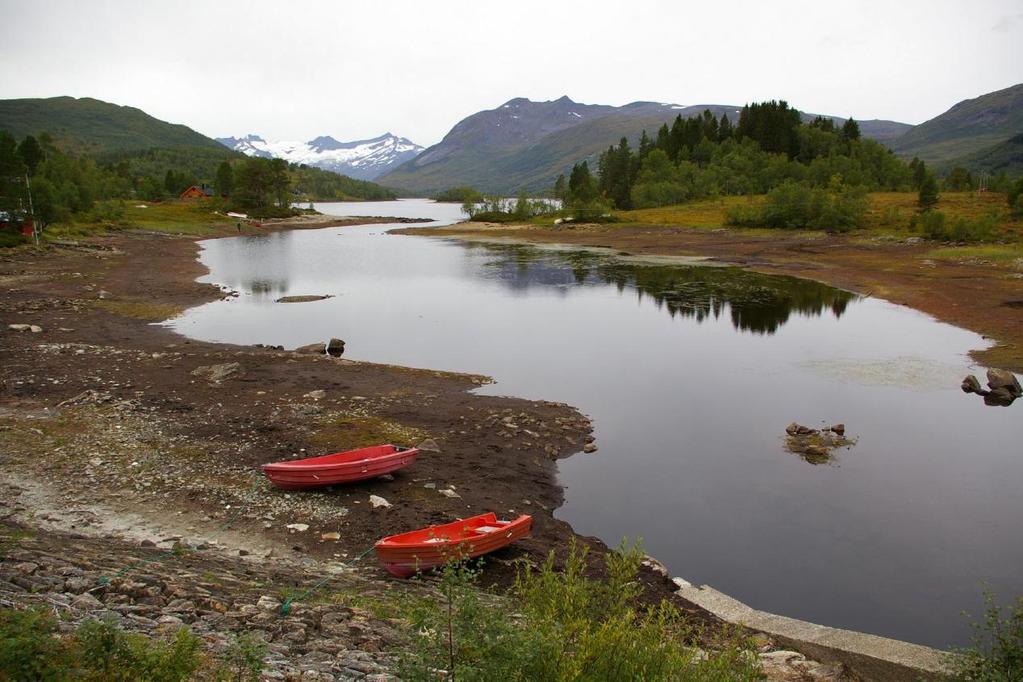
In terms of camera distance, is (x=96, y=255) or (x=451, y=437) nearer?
(x=451, y=437)

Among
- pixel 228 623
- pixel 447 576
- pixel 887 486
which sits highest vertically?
pixel 447 576

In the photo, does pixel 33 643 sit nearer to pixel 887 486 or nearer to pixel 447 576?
pixel 447 576

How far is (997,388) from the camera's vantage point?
3077 cm

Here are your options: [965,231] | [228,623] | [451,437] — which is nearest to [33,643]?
[228,623]

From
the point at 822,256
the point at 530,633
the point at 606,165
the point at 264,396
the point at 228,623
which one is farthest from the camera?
the point at 606,165

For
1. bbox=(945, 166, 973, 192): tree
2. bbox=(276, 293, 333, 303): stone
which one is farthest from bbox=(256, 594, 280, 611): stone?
bbox=(945, 166, 973, 192): tree

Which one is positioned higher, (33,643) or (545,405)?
(33,643)

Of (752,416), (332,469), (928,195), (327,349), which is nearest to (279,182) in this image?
(928,195)

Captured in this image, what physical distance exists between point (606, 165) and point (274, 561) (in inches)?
6705

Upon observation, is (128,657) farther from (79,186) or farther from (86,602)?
(79,186)

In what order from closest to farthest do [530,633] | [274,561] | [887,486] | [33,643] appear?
[33,643] → [530,633] → [274,561] → [887,486]

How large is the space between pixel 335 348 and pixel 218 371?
28.6ft

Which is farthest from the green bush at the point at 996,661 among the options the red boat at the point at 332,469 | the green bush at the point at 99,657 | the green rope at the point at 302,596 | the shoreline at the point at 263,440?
the red boat at the point at 332,469

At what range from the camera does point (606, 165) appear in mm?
174375
